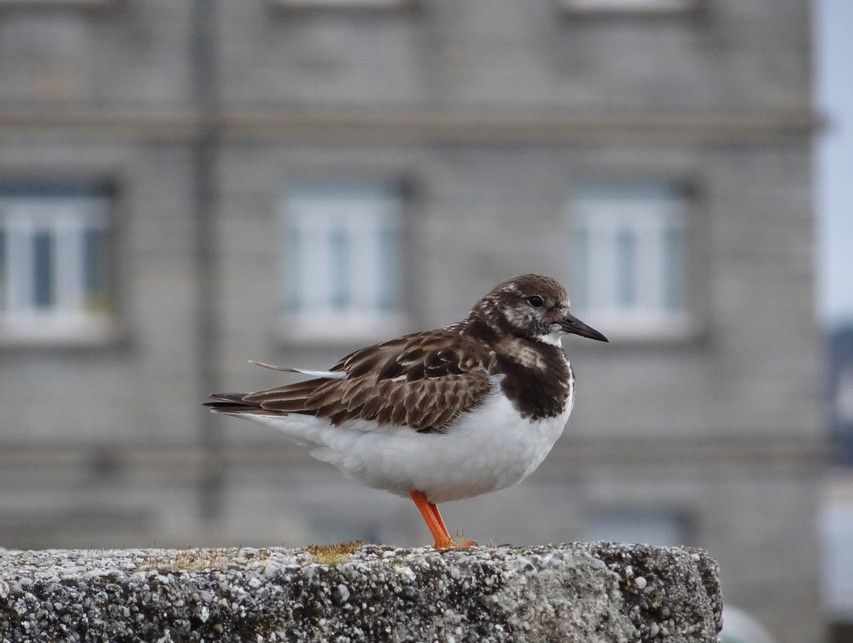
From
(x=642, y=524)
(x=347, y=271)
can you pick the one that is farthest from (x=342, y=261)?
(x=642, y=524)

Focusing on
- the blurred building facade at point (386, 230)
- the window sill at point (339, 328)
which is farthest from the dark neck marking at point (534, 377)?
the window sill at point (339, 328)

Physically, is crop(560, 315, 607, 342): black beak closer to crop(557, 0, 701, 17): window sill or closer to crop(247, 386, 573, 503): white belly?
crop(247, 386, 573, 503): white belly

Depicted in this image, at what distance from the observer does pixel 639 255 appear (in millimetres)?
28578

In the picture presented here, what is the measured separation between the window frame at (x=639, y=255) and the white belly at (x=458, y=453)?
73.9 feet

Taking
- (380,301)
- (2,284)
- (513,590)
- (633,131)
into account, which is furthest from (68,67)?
(513,590)

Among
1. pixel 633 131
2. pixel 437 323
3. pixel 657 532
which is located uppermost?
pixel 633 131

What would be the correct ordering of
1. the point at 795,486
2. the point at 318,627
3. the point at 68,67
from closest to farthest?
the point at 318,627 → the point at 68,67 → the point at 795,486

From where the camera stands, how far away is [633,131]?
92.6ft

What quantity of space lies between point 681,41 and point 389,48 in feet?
14.6

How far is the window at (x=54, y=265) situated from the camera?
27.6m

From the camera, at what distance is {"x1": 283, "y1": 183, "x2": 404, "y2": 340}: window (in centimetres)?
2783

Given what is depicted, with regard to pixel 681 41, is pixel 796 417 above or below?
below

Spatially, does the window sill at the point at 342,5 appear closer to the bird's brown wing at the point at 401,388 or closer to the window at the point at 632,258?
the window at the point at 632,258

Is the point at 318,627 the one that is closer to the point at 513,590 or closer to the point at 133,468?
the point at 513,590
